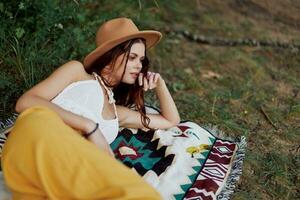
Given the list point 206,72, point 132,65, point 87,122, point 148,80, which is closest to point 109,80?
point 132,65

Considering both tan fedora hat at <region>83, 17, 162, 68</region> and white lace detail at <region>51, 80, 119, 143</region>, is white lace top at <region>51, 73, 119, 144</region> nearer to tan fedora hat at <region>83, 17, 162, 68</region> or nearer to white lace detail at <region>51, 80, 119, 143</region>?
white lace detail at <region>51, 80, 119, 143</region>

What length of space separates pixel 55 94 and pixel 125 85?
1.96 feet

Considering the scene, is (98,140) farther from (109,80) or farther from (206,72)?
(206,72)

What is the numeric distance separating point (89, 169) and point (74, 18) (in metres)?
2.36

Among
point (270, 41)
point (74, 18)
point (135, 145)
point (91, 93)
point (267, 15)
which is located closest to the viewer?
point (91, 93)

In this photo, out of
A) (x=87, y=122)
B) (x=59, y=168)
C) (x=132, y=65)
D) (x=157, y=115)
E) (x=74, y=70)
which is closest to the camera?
(x=59, y=168)

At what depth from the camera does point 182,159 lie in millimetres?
3402

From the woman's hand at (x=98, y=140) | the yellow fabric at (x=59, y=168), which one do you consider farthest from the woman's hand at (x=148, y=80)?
the yellow fabric at (x=59, y=168)

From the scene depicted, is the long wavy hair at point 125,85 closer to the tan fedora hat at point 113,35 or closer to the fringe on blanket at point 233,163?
the tan fedora hat at point 113,35

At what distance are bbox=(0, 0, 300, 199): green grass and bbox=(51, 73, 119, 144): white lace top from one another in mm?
871

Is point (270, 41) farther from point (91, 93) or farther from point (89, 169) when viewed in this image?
point (89, 169)

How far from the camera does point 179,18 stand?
237 inches

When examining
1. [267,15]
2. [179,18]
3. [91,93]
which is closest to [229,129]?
[91,93]

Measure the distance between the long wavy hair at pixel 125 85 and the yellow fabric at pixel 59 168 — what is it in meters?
0.76
